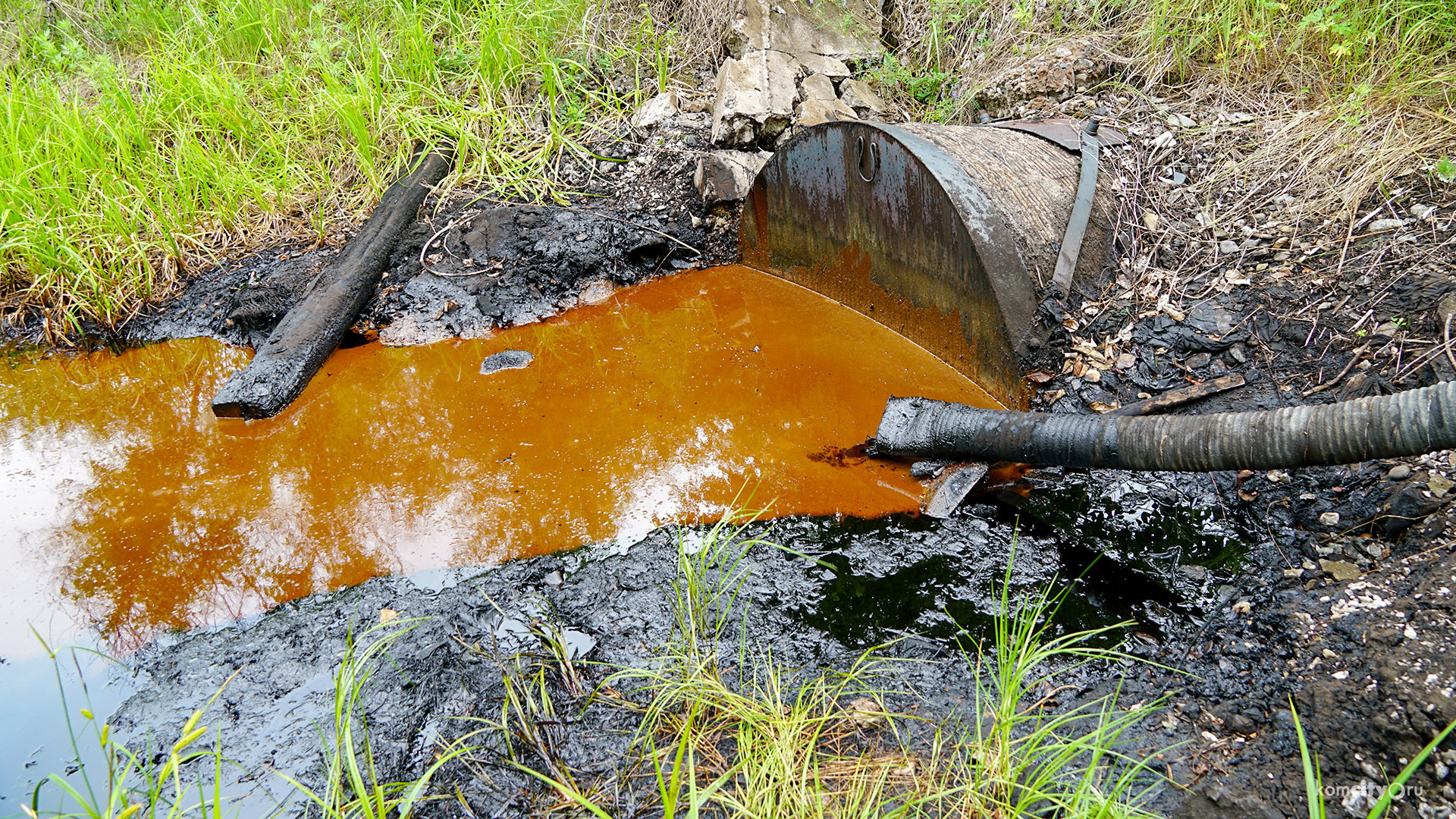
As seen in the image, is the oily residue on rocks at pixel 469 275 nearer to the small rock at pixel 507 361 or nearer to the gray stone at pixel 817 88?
the small rock at pixel 507 361

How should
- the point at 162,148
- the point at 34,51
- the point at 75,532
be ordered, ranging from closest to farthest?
the point at 75,532 < the point at 162,148 < the point at 34,51

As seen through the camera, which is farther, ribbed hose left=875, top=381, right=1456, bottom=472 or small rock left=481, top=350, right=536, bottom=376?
small rock left=481, top=350, right=536, bottom=376

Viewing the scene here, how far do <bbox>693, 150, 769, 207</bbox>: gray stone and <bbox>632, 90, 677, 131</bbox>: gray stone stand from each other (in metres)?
0.58

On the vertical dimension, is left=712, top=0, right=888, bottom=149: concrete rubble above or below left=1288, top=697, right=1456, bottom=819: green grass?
above

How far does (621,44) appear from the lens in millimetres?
5254

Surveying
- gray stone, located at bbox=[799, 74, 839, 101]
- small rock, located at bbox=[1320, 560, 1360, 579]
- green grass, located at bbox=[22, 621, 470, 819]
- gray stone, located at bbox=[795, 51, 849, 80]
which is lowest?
green grass, located at bbox=[22, 621, 470, 819]

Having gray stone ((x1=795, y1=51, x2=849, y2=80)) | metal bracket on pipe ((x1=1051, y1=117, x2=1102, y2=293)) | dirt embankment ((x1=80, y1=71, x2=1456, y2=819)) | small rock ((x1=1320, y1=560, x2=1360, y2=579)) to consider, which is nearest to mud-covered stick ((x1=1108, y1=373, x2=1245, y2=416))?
dirt embankment ((x1=80, y1=71, x2=1456, y2=819))

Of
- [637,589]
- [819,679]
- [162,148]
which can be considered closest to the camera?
[819,679]

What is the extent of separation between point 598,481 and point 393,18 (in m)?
4.13

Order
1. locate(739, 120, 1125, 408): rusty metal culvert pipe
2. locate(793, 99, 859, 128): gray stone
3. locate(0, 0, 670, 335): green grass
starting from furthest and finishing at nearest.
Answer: locate(793, 99, 859, 128): gray stone
locate(0, 0, 670, 335): green grass
locate(739, 120, 1125, 408): rusty metal culvert pipe

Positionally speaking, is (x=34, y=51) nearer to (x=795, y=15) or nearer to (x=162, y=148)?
(x=162, y=148)

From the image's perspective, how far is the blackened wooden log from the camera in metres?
3.35

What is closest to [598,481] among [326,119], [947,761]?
[947,761]

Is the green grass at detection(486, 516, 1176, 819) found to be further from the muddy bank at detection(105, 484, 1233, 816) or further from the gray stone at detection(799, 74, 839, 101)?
the gray stone at detection(799, 74, 839, 101)
